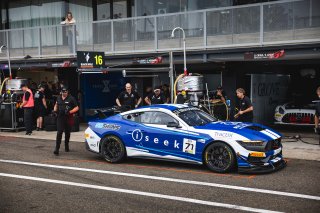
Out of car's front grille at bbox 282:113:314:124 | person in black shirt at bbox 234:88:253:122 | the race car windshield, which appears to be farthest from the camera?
car's front grille at bbox 282:113:314:124

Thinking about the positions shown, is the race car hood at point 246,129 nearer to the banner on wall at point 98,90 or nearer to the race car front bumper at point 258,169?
the race car front bumper at point 258,169

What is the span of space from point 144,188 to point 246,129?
2667mm

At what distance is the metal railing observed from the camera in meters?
12.8

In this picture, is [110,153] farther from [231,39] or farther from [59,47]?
[59,47]

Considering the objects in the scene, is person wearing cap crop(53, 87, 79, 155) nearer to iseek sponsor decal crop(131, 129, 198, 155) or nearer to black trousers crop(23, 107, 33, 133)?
iseek sponsor decal crop(131, 129, 198, 155)

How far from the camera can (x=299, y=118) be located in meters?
15.3

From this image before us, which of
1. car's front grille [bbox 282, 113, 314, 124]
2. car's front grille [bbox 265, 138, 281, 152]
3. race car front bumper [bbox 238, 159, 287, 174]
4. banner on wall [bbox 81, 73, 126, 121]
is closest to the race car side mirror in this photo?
race car front bumper [bbox 238, 159, 287, 174]

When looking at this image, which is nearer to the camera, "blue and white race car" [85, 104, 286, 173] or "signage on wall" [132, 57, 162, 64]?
"blue and white race car" [85, 104, 286, 173]

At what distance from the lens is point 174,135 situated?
9.19 meters

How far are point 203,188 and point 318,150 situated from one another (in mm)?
5030

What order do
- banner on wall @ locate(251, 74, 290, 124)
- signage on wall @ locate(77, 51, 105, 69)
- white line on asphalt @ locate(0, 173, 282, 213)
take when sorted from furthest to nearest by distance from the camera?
banner on wall @ locate(251, 74, 290, 124) → signage on wall @ locate(77, 51, 105, 69) → white line on asphalt @ locate(0, 173, 282, 213)

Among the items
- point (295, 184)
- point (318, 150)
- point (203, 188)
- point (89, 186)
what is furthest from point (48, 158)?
point (318, 150)

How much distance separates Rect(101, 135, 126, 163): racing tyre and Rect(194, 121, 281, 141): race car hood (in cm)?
199

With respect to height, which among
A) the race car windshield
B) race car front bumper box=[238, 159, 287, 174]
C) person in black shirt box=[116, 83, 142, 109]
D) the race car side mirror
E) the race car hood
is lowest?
race car front bumper box=[238, 159, 287, 174]
